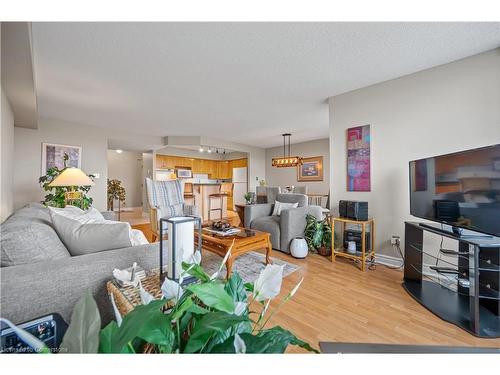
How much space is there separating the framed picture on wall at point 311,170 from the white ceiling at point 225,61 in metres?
2.81

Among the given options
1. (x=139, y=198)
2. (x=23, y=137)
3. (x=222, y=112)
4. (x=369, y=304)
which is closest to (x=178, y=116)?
(x=222, y=112)

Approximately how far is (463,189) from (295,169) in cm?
519

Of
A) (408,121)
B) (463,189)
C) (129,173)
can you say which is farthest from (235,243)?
(129,173)

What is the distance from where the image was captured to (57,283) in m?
0.95

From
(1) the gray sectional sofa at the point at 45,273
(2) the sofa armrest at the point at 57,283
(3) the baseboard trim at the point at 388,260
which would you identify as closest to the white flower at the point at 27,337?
(2) the sofa armrest at the point at 57,283

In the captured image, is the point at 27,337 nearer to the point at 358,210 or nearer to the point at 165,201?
the point at 358,210

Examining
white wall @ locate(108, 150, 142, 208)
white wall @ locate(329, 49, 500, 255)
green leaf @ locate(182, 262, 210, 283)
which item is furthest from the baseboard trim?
white wall @ locate(108, 150, 142, 208)

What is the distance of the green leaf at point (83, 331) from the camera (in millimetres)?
306

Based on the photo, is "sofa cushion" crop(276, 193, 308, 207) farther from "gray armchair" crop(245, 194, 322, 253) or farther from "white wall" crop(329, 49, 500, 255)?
"white wall" crop(329, 49, 500, 255)

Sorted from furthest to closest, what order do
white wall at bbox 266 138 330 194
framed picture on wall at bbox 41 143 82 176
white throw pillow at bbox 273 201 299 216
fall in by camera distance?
white wall at bbox 266 138 330 194, framed picture on wall at bbox 41 143 82 176, white throw pillow at bbox 273 201 299 216

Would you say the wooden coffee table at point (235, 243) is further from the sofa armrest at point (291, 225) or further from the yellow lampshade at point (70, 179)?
the yellow lampshade at point (70, 179)

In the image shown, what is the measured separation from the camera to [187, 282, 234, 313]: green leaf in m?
0.35

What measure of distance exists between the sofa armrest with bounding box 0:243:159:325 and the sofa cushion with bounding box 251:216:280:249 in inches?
90.5
